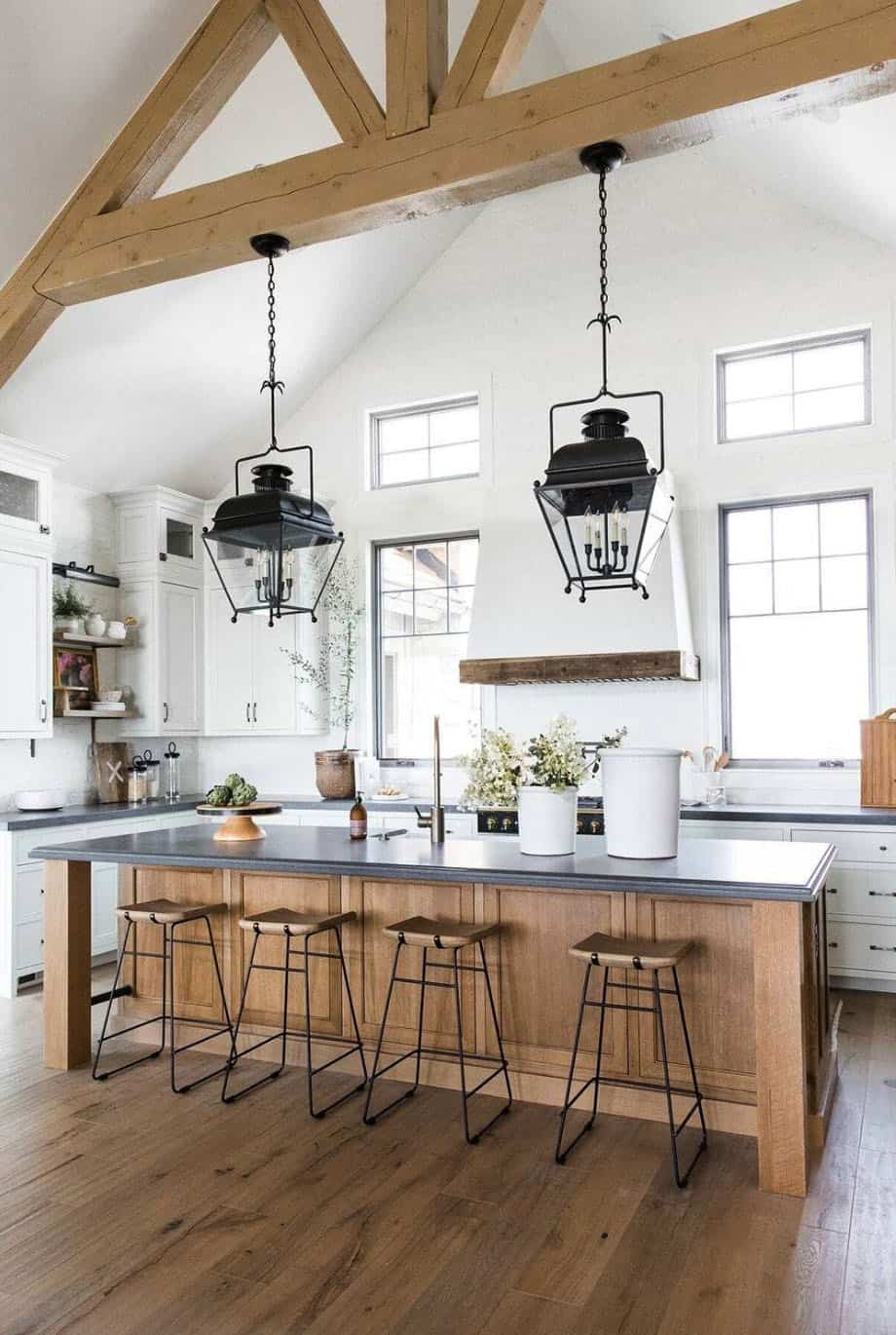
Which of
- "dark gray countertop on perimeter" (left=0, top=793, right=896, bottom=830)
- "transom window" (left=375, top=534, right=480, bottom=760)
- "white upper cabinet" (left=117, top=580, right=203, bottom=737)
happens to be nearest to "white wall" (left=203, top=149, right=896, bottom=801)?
"transom window" (left=375, top=534, right=480, bottom=760)

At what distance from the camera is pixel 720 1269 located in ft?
8.44

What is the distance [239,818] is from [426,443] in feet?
11.6

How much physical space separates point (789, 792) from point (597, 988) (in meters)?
2.59

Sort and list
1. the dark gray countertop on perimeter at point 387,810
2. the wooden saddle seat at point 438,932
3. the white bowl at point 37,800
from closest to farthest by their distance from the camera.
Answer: the wooden saddle seat at point 438,932 → the dark gray countertop on perimeter at point 387,810 → the white bowl at point 37,800

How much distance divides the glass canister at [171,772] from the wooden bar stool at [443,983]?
3.49m

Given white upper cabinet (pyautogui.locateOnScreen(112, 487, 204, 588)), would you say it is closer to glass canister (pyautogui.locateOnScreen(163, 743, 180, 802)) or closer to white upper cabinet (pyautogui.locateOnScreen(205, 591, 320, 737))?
white upper cabinet (pyautogui.locateOnScreen(205, 591, 320, 737))

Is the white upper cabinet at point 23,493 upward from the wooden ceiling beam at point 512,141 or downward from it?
downward

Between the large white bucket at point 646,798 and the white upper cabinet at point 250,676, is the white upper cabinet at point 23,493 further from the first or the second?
the large white bucket at point 646,798

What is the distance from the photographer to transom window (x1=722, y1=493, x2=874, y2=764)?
5820 millimetres

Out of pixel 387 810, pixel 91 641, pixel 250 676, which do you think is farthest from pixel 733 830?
pixel 91 641

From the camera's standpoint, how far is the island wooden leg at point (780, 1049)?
9.91ft

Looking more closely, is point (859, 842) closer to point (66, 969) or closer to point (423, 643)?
point (423, 643)

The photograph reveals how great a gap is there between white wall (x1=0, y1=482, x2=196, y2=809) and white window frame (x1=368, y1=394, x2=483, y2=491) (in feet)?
5.99

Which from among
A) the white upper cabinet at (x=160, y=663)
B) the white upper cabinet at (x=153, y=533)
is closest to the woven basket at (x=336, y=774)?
the white upper cabinet at (x=160, y=663)
